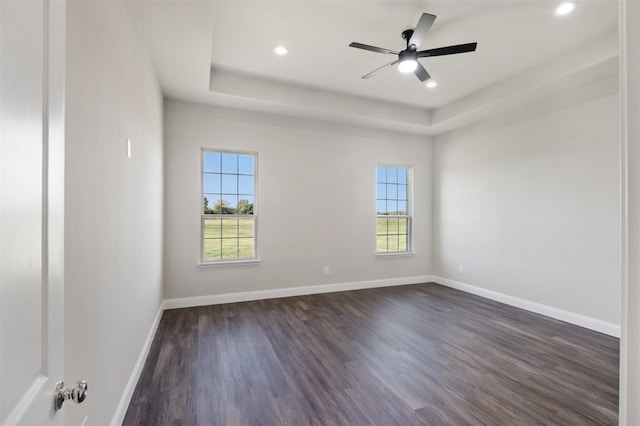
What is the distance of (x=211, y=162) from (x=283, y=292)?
2.29 m

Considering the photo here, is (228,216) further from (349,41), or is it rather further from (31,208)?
(31,208)

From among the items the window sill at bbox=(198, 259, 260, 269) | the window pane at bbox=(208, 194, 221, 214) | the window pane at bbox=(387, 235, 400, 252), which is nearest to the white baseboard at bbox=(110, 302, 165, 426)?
the window sill at bbox=(198, 259, 260, 269)

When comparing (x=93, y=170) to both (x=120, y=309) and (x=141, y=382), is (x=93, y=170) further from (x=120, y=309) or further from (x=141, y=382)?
(x=141, y=382)

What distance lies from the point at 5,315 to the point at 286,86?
13.5 ft

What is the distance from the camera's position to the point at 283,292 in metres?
4.64

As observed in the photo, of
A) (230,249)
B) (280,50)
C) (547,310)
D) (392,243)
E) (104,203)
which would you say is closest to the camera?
(104,203)

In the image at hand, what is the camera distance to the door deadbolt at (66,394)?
71 cm

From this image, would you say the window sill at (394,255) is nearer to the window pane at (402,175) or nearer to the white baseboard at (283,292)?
the white baseboard at (283,292)

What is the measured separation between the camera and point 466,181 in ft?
16.6

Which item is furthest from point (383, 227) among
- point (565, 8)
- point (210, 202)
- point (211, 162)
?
point (565, 8)

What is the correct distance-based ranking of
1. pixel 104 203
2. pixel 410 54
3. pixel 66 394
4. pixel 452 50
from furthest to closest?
pixel 410 54, pixel 452 50, pixel 104 203, pixel 66 394

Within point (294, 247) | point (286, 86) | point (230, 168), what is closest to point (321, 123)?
point (286, 86)

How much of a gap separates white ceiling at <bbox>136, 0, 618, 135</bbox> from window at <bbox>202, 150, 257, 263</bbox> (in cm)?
88

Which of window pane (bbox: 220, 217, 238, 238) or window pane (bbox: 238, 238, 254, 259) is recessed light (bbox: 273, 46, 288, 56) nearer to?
window pane (bbox: 220, 217, 238, 238)
